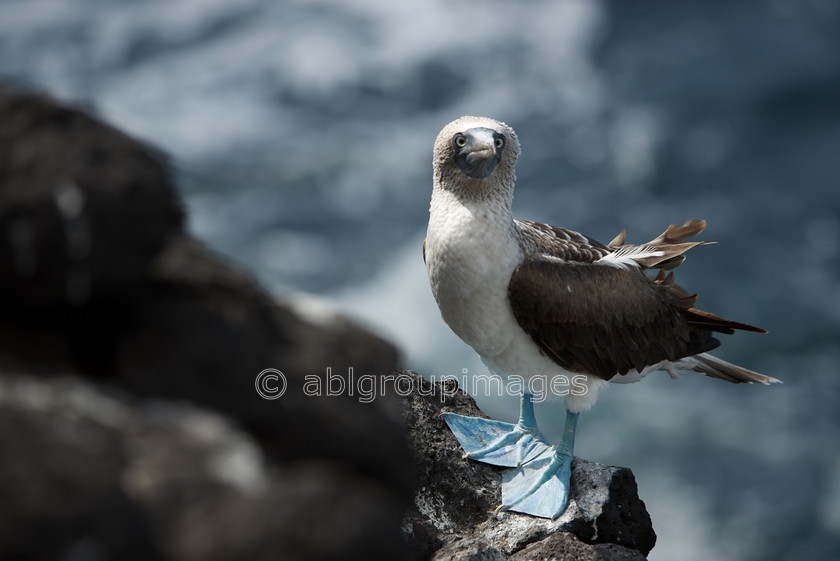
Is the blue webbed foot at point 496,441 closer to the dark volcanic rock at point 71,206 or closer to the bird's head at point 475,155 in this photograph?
the bird's head at point 475,155

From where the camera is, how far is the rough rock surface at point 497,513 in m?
5.18

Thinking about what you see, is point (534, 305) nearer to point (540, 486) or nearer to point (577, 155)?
point (540, 486)

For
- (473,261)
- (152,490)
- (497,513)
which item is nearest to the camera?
(152,490)

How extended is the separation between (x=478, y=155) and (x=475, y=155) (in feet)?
0.07

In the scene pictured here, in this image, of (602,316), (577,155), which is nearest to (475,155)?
(602,316)

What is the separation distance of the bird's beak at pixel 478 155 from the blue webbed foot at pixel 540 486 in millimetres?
2107

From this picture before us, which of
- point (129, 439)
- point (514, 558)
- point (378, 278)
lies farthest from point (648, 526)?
point (378, 278)

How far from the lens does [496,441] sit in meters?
5.97

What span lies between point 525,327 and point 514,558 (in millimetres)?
1385

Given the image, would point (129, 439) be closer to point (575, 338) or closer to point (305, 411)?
point (305, 411)

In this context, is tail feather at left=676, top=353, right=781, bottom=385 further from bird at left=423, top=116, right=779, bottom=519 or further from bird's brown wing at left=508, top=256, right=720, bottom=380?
bird's brown wing at left=508, top=256, right=720, bottom=380

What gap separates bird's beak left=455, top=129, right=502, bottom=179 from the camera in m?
4.75

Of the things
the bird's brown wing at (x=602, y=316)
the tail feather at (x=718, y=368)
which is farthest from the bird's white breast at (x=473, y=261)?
the tail feather at (x=718, y=368)

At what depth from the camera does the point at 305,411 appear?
298cm
